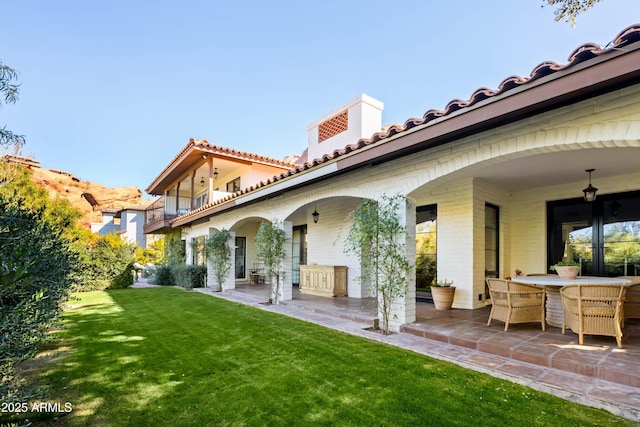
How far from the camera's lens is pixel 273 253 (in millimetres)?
8891

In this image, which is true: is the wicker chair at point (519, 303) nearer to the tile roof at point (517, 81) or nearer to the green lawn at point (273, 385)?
the green lawn at point (273, 385)

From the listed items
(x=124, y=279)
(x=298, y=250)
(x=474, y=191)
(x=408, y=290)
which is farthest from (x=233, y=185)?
(x=408, y=290)

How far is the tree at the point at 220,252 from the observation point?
1177 cm

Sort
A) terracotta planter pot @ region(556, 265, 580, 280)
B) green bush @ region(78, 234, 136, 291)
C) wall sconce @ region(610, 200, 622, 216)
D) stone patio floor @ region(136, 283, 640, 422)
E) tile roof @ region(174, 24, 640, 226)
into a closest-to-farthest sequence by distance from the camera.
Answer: tile roof @ region(174, 24, 640, 226) → stone patio floor @ region(136, 283, 640, 422) → terracotta planter pot @ region(556, 265, 580, 280) → wall sconce @ region(610, 200, 622, 216) → green bush @ region(78, 234, 136, 291)

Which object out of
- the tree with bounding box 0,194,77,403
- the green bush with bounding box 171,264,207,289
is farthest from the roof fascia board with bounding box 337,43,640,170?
the green bush with bounding box 171,264,207,289

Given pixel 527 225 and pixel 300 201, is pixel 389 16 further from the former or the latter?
pixel 527 225

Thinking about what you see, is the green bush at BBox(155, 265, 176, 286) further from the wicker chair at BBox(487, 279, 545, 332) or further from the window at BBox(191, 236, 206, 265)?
the wicker chair at BBox(487, 279, 545, 332)

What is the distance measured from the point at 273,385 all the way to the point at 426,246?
5768mm

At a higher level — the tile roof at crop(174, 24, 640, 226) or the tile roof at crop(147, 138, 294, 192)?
the tile roof at crop(147, 138, 294, 192)

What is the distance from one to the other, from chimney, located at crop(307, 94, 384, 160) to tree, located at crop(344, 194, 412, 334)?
500 centimetres

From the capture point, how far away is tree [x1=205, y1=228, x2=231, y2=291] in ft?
38.6

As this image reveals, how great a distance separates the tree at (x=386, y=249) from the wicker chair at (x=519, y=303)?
1.50 meters

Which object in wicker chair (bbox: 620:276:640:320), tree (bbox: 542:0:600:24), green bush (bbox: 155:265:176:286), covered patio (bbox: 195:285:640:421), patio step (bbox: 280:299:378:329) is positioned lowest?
green bush (bbox: 155:265:176:286)

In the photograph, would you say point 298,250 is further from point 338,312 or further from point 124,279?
point 124,279
